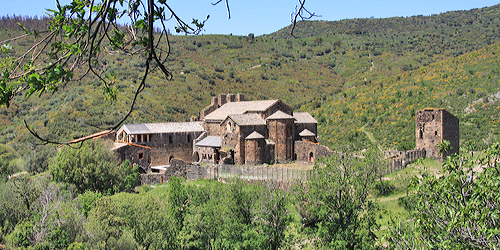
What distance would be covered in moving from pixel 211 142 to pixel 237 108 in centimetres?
432

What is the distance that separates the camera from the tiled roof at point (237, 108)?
36.8m

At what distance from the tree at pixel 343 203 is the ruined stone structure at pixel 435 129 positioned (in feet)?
30.8

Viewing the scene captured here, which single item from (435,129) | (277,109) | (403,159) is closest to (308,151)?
(277,109)

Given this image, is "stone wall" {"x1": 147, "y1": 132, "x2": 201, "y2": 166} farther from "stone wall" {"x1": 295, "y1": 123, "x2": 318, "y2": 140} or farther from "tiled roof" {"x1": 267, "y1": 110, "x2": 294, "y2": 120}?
"stone wall" {"x1": 295, "y1": 123, "x2": 318, "y2": 140}

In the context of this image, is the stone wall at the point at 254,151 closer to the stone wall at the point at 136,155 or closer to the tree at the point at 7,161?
the stone wall at the point at 136,155

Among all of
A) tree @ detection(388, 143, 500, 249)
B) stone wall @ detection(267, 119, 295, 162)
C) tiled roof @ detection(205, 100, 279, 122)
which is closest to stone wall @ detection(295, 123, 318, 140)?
stone wall @ detection(267, 119, 295, 162)

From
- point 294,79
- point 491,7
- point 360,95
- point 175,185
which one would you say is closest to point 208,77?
point 294,79

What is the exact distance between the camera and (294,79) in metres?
86.9

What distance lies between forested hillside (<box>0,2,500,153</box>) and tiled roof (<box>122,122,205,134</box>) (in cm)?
1248

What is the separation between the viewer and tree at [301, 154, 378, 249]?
20.6m

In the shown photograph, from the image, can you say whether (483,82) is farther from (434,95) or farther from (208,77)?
(208,77)

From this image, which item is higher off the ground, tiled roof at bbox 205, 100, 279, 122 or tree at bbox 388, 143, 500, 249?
tiled roof at bbox 205, 100, 279, 122

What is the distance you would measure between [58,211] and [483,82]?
1594 inches

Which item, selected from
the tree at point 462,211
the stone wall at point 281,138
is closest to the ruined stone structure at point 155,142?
the stone wall at point 281,138
